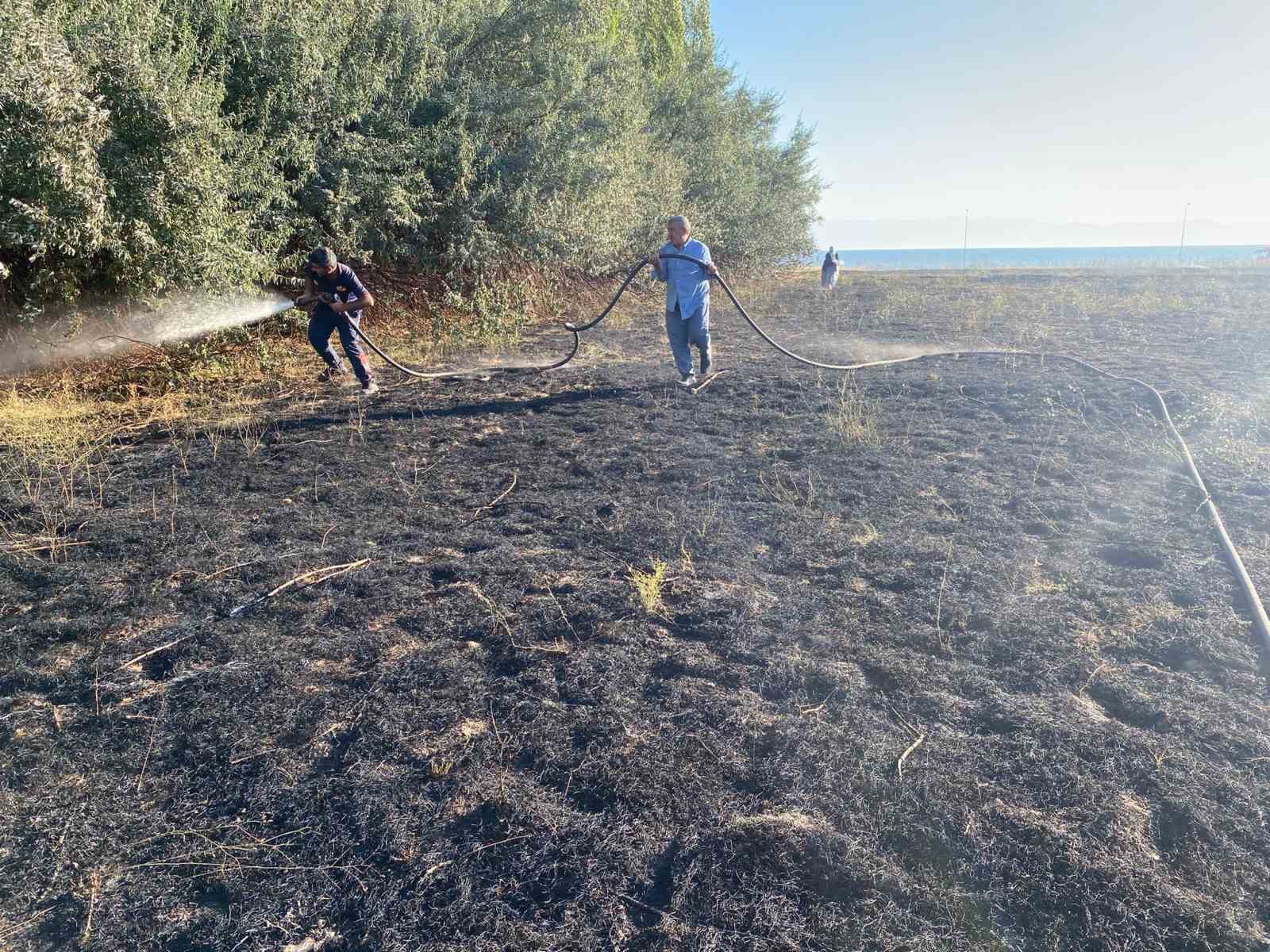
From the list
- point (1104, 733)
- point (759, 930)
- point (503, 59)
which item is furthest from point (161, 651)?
point (503, 59)

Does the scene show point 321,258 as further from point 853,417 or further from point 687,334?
point 853,417

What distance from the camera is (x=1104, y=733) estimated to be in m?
2.54

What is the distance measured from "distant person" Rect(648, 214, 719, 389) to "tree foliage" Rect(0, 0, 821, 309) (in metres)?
3.84

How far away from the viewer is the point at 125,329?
7574 mm

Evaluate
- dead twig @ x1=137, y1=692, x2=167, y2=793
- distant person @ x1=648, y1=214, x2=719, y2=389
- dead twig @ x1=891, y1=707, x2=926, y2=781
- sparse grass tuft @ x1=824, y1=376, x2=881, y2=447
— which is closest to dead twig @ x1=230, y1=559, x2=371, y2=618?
dead twig @ x1=137, y1=692, x2=167, y2=793

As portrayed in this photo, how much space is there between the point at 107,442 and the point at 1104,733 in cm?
689

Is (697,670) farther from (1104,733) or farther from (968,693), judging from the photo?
(1104,733)

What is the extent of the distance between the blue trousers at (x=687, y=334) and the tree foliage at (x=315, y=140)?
4.04m

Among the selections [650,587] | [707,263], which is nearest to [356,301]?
[707,263]

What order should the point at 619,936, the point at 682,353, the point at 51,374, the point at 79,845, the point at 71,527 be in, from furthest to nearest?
the point at 682,353, the point at 51,374, the point at 71,527, the point at 79,845, the point at 619,936

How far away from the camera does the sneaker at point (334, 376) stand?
26.3 feet

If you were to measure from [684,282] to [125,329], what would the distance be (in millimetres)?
5829

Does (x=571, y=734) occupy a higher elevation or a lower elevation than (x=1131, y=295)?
lower

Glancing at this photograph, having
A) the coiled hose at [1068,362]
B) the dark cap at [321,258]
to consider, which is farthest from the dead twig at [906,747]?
the dark cap at [321,258]
